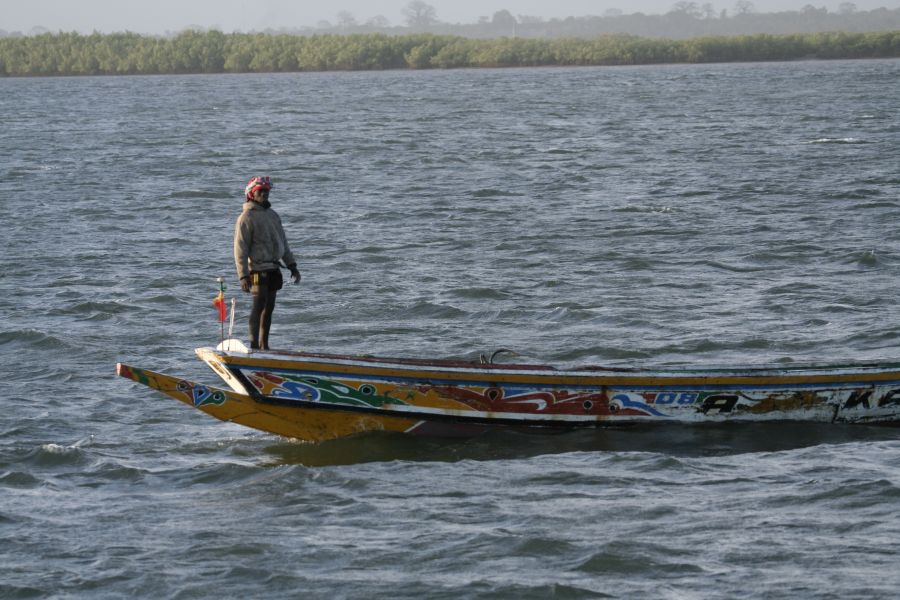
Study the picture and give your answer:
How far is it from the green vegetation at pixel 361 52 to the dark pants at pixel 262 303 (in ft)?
326

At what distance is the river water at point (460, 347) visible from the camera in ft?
32.0

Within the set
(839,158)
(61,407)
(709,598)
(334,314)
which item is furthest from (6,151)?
(709,598)

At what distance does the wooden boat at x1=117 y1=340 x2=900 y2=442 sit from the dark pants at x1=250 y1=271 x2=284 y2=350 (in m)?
0.51

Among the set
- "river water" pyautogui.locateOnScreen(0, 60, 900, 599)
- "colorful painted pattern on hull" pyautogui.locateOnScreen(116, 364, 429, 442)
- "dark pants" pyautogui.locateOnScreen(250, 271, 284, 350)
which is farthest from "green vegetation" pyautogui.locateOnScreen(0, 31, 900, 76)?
"colorful painted pattern on hull" pyautogui.locateOnScreen(116, 364, 429, 442)

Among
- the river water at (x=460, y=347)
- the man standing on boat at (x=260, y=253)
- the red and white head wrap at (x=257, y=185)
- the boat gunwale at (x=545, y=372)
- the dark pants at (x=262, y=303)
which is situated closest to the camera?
the river water at (x=460, y=347)

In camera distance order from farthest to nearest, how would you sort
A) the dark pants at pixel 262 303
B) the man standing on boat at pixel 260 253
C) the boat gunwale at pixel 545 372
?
1. the dark pants at pixel 262 303
2. the man standing on boat at pixel 260 253
3. the boat gunwale at pixel 545 372

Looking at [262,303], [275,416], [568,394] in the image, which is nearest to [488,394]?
[568,394]

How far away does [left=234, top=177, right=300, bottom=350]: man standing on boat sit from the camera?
1217 centimetres

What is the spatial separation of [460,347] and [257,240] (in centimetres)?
450

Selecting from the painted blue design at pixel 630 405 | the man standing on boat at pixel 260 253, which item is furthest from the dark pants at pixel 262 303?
the painted blue design at pixel 630 405

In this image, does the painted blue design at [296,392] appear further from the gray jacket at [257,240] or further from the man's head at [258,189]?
the man's head at [258,189]

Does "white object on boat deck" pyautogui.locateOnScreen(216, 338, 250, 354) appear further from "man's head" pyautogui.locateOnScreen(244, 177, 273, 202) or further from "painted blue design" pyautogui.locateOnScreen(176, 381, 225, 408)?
"man's head" pyautogui.locateOnScreen(244, 177, 273, 202)

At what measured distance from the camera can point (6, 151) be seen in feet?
140

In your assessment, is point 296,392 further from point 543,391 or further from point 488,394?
point 543,391
